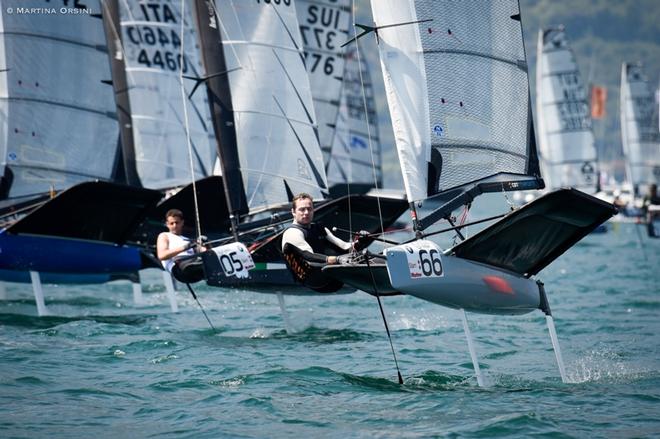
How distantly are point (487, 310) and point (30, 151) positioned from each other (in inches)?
360

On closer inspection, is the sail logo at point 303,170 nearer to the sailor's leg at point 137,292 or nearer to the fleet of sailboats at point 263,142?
the fleet of sailboats at point 263,142

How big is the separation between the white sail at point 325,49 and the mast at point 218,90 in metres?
9.48

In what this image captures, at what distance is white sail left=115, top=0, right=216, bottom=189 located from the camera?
20562 mm

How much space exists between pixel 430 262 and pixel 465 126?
2120 millimetres

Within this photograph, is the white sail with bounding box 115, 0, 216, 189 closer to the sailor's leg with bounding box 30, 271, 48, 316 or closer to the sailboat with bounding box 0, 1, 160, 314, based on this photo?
the sailboat with bounding box 0, 1, 160, 314

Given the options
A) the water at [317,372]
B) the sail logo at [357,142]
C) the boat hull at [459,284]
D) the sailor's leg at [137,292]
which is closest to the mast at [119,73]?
the sailor's leg at [137,292]

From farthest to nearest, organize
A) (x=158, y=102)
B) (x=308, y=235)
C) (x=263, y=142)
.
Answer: (x=158, y=102) → (x=263, y=142) → (x=308, y=235)

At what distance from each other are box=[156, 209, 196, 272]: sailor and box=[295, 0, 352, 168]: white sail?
12851 millimetres

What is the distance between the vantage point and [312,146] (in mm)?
15625

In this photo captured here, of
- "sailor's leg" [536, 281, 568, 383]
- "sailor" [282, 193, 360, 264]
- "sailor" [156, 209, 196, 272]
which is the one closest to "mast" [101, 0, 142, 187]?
"sailor" [156, 209, 196, 272]

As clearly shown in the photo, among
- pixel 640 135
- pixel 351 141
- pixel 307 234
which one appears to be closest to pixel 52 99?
pixel 307 234

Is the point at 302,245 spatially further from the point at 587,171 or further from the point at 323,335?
the point at 587,171

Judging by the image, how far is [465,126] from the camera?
1039 cm

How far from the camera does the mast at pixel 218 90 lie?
1479 cm
